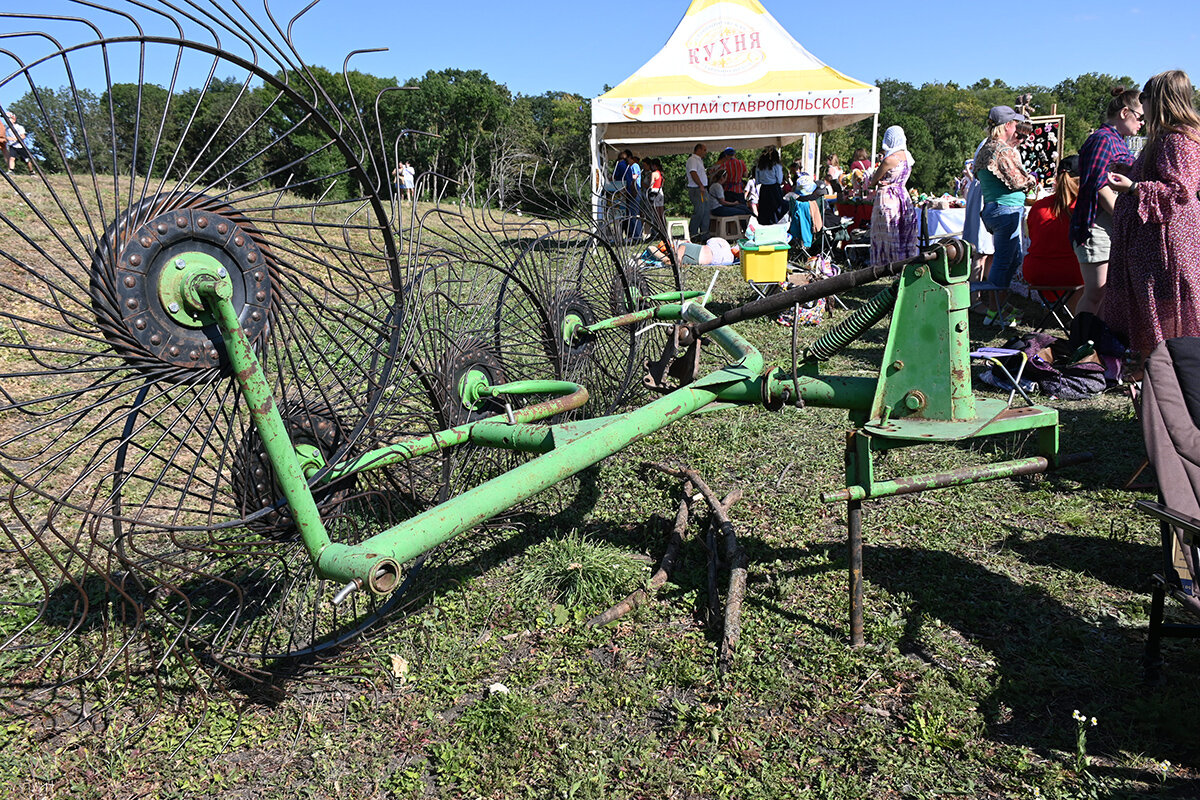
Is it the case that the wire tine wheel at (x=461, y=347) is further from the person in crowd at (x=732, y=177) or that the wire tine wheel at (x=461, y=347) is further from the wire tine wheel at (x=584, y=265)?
the person in crowd at (x=732, y=177)

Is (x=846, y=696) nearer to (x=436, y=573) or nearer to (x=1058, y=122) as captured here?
(x=436, y=573)

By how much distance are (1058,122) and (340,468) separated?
37.2 feet

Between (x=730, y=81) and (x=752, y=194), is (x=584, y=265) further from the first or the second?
(x=752, y=194)

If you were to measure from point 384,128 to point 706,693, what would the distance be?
13.2 feet

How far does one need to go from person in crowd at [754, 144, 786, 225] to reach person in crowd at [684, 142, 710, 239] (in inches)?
37.9

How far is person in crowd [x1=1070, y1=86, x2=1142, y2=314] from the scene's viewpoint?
195 inches

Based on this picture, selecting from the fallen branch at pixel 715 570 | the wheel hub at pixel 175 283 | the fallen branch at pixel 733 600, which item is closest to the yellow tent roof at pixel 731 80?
the fallen branch at pixel 715 570

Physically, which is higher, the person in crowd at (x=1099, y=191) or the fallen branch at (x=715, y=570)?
the person in crowd at (x=1099, y=191)

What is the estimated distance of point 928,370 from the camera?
2.74 m

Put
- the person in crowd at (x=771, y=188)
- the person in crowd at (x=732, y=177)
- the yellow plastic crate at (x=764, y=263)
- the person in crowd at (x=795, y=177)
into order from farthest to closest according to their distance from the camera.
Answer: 1. the person in crowd at (x=732, y=177)
2. the person in crowd at (x=771, y=188)
3. the person in crowd at (x=795, y=177)
4. the yellow plastic crate at (x=764, y=263)

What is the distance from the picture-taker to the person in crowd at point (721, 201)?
13516 mm

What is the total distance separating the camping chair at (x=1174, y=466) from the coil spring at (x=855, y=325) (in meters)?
0.83

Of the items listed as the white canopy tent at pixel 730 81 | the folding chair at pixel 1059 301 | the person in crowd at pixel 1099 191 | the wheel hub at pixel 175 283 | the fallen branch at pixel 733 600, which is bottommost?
the fallen branch at pixel 733 600

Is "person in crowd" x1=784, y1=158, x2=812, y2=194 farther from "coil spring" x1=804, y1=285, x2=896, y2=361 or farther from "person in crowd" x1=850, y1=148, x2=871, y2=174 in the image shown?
"coil spring" x1=804, y1=285, x2=896, y2=361
